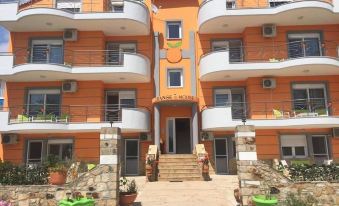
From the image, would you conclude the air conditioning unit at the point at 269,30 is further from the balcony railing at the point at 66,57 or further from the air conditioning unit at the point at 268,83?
the balcony railing at the point at 66,57

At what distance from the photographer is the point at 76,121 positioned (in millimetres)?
20359

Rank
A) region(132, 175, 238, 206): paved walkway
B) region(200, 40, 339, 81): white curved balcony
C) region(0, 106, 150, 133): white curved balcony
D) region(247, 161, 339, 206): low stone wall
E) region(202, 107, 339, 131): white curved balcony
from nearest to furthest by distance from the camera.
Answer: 1. region(247, 161, 339, 206): low stone wall
2. region(132, 175, 238, 206): paved walkway
3. region(202, 107, 339, 131): white curved balcony
4. region(0, 106, 150, 133): white curved balcony
5. region(200, 40, 339, 81): white curved balcony

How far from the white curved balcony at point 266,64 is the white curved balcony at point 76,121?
16.7 ft

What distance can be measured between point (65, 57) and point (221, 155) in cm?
1214

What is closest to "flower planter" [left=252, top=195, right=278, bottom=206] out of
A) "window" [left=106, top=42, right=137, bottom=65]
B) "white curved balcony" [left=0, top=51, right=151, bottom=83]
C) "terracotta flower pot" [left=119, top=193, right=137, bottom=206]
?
"terracotta flower pot" [left=119, top=193, right=137, bottom=206]

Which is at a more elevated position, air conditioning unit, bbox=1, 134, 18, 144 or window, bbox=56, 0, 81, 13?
window, bbox=56, 0, 81, 13

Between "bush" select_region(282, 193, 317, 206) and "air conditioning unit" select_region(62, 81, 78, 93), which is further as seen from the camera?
"air conditioning unit" select_region(62, 81, 78, 93)

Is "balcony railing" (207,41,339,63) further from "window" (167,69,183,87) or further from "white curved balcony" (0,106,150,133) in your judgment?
"white curved balcony" (0,106,150,133)

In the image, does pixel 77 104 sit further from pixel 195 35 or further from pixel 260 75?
pixel 260 75

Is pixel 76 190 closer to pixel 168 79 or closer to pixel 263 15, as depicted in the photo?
pixel 168 79

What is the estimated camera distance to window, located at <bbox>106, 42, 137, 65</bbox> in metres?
21.7

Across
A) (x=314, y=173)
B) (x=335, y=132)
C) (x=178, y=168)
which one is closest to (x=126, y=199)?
(x=178, y=168)

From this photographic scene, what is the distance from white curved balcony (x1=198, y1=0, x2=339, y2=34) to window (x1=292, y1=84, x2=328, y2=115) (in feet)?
13.9

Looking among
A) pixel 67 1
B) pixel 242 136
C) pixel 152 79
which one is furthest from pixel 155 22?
pixel 242 136
